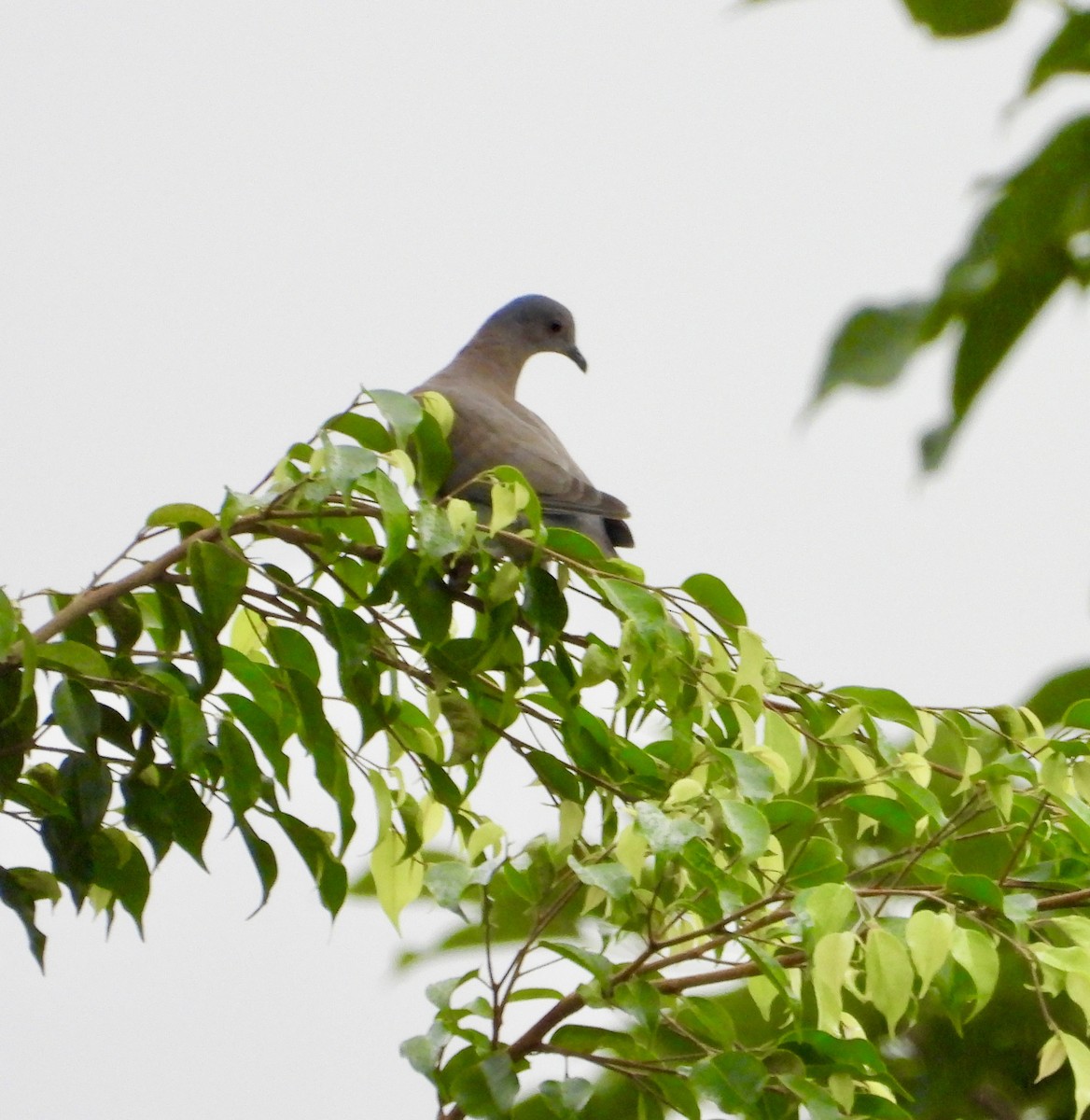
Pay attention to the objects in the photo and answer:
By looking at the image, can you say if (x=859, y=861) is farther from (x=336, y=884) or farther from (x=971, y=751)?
(x=336, y=884)

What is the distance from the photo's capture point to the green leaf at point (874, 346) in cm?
33

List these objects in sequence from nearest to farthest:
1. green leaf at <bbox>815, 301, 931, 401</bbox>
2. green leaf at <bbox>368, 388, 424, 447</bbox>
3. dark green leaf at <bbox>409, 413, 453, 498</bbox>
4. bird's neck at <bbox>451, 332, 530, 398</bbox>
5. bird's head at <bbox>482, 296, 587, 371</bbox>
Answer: green leaf at <bbox>815, 301, 931, 401</bbox>
green leaf at <bbox>368, 388, 424, 447</bbox>
dark green leaf at <bbox>409, 413, 453, 498</bbox>
bird's neck at <bbox>451, 332, 530, 398</bbox>
bird's head at <bbox>482, 296, 587, 371</bbox>

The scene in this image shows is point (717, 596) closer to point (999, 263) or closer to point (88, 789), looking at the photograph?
point (88, 789)

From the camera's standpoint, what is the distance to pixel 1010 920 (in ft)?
3.55

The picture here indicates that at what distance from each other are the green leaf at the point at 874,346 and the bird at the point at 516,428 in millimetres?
1081

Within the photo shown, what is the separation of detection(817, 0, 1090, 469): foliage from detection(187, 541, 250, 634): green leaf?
0.86m

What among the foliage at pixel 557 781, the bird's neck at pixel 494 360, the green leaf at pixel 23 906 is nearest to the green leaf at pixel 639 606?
the foliage at pixel 557 781

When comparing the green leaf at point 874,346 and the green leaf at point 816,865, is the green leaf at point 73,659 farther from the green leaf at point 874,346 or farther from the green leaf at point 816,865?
the green leaf at point 874,346

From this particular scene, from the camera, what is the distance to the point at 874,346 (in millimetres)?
347

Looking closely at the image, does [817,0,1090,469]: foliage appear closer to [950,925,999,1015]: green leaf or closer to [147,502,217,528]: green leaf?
[950,925,999,1015]: green leaf

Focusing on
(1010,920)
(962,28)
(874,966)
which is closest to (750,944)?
(874,966)

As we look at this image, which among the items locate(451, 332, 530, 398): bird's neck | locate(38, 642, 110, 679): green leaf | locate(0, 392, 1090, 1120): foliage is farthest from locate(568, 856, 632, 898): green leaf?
locate(451, 332, 530, 398): bird's neck

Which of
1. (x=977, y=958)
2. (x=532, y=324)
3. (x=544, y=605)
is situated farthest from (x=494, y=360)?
(x=977, y=958)

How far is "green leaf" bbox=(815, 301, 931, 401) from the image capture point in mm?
328
